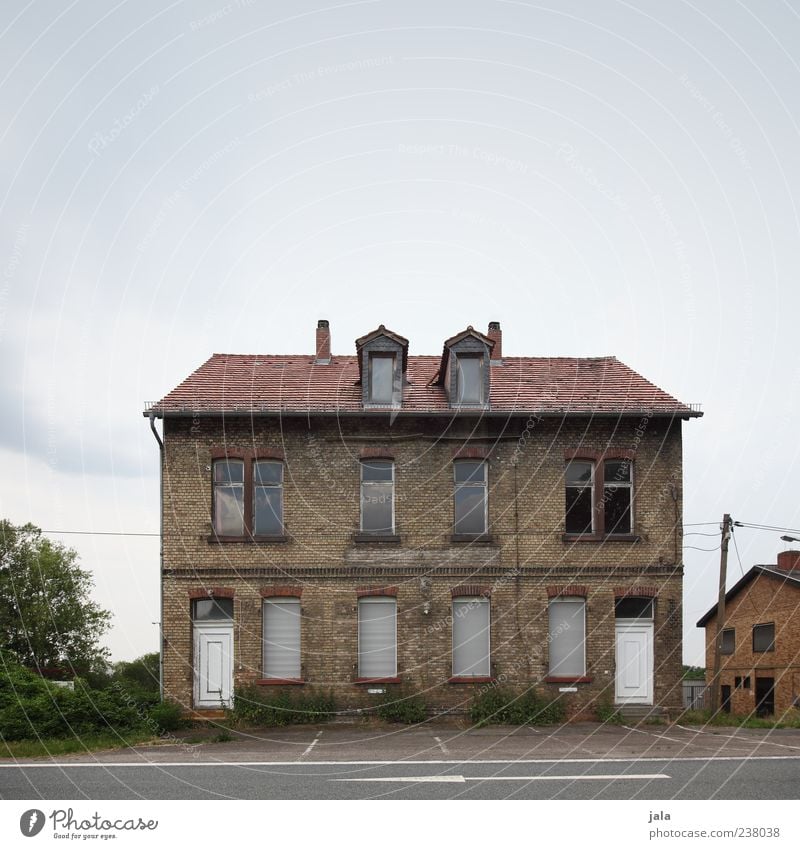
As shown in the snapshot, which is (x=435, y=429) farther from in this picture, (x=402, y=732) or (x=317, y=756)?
(x=317, y=756)

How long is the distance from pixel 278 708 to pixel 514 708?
18.4 ft

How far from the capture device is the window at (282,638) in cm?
2261

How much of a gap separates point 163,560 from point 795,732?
1562 cm

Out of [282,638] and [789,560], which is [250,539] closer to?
[282,638]

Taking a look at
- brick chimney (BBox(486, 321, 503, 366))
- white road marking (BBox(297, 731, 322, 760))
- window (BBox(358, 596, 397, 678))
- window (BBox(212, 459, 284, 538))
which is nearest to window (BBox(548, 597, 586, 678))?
window (BBox(358, 596, 397, 678))

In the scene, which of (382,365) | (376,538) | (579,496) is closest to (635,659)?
(579,496)

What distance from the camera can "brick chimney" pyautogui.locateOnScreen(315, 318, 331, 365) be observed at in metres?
26.4

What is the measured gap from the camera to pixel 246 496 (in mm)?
23125

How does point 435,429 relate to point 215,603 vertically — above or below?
above

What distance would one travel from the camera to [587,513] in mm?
23422

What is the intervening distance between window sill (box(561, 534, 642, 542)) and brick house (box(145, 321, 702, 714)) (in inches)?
3.0
